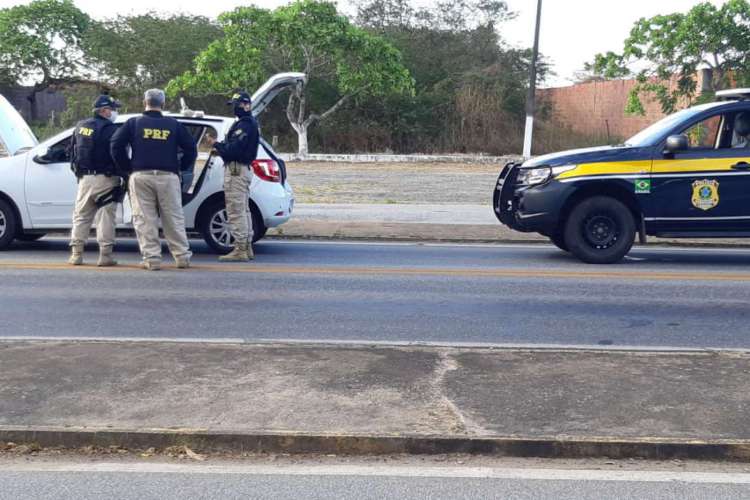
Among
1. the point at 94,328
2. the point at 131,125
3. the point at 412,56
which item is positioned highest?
the point at 412,56

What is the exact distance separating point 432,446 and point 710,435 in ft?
4.76

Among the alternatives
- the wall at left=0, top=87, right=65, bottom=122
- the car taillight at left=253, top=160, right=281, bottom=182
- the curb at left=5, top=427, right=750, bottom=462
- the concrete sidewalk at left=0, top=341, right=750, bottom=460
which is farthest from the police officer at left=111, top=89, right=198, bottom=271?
the wall at left=0, top=87, right=65, bottom=122

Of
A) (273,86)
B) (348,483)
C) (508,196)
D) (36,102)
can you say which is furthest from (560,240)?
(36,102)

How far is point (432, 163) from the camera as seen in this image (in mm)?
37125

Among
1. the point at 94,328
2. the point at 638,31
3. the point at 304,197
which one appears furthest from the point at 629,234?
the point at 638,31

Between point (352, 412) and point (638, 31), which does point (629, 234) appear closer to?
point (352, 412)

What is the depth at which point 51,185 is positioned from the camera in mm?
12461

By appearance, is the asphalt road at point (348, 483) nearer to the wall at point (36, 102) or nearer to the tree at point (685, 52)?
the tree at point (685, 52)

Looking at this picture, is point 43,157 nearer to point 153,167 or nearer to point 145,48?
point 153,167

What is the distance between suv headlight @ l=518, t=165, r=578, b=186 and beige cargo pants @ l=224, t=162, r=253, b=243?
3507 mm

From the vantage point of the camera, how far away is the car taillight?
12.6m

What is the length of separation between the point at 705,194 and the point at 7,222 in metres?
8.72

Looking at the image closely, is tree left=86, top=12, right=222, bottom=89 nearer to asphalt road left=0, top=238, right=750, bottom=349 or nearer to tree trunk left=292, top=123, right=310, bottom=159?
tree trunk left=292, top=123, right=310, bottom=159

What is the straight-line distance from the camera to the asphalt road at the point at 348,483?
4477 mm
